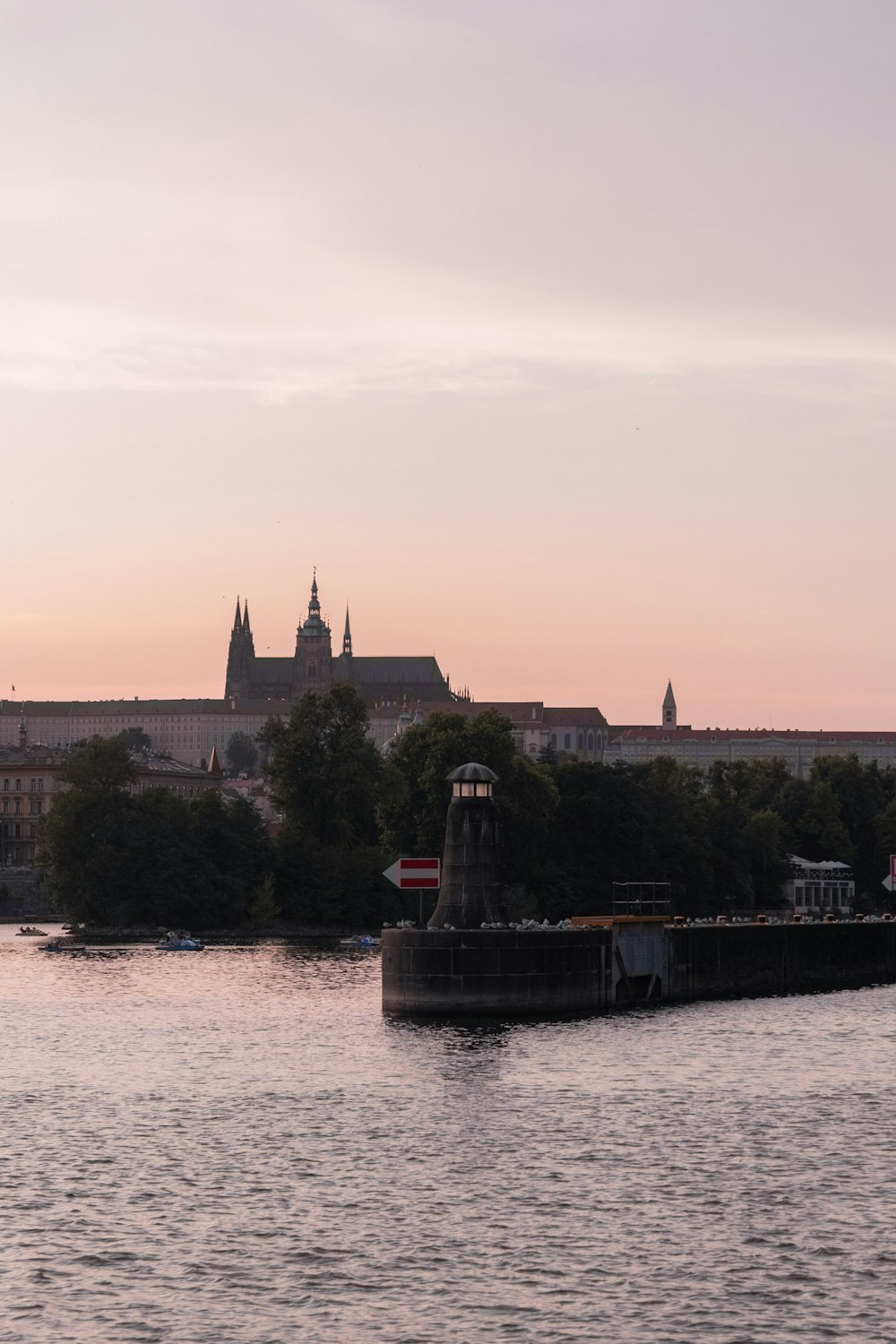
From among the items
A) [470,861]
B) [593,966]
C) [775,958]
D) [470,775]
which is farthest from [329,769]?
[470,861]

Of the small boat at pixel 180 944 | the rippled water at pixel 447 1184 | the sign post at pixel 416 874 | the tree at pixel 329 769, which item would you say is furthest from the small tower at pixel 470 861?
the tree at pixel 329 769

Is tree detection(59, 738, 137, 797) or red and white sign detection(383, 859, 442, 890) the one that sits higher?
tree detection(59, 738, 137, 797)

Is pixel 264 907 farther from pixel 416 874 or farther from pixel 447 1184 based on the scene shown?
pixel 447 1184

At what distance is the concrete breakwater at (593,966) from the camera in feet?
244

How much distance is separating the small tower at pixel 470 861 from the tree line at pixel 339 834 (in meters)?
68.5

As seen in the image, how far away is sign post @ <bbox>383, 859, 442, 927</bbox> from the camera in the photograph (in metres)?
82.7

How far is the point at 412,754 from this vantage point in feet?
512

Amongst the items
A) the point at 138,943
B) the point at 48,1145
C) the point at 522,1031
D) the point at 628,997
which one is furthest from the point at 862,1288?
the point at 138,943

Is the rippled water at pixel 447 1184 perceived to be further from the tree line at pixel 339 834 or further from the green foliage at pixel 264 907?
the green foliage at pixel 264 907

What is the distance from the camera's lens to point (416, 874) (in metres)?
83.8

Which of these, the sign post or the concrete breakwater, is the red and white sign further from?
the concrete breakwater

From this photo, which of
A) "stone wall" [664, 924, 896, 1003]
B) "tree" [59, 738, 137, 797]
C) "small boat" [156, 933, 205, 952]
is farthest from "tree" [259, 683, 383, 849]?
"stone wall" [664, 924, 896, 1003]

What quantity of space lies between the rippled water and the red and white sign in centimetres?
831

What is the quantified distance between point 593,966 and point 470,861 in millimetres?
6913
